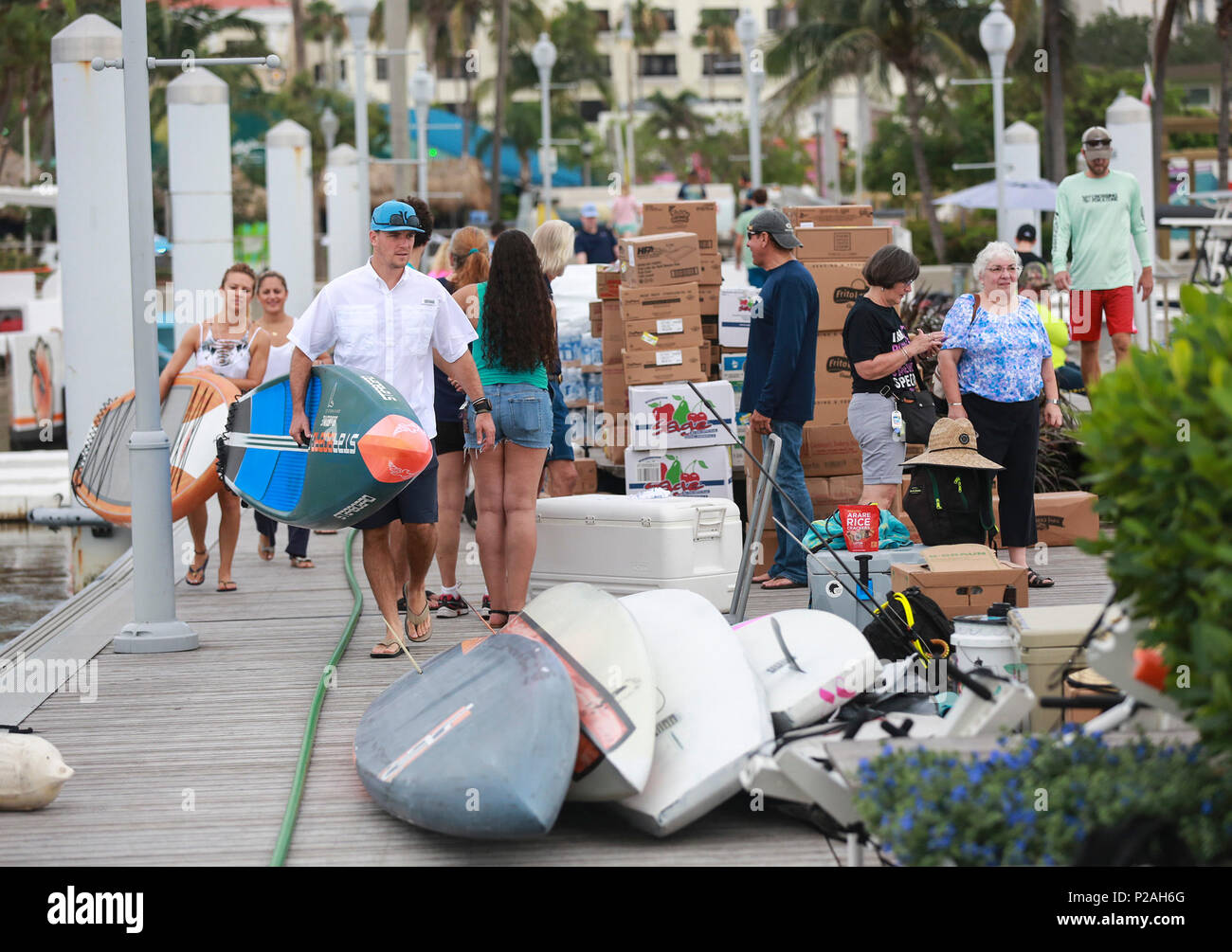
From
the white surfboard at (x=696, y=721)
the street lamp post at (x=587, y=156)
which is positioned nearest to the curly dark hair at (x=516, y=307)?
the white surfboard at (x=696, y=721)

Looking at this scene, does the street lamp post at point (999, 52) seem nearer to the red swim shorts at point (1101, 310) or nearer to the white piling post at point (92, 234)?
the red swim shorts at point (1101, 310)

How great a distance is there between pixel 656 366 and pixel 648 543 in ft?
6.07

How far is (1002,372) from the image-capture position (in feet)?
26.2

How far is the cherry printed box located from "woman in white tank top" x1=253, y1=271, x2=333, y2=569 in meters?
2.01

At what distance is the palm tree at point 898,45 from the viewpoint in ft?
155

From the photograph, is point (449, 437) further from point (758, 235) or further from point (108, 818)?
point (108, 818)

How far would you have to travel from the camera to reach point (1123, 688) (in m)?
4.18

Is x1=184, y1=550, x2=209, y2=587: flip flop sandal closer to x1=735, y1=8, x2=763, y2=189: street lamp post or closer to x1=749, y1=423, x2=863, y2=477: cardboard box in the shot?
x1=749, y1=423, x2=863, y2=477: cardboard box

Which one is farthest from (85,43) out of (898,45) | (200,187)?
(898,45)

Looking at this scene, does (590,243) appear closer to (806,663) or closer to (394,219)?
(394,219)

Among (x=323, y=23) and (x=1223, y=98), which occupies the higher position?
(x=323, y=23)

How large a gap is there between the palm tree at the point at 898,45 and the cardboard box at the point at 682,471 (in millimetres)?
36517

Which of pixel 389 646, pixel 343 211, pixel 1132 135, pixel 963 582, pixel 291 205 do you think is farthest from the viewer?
pixel 343 211
